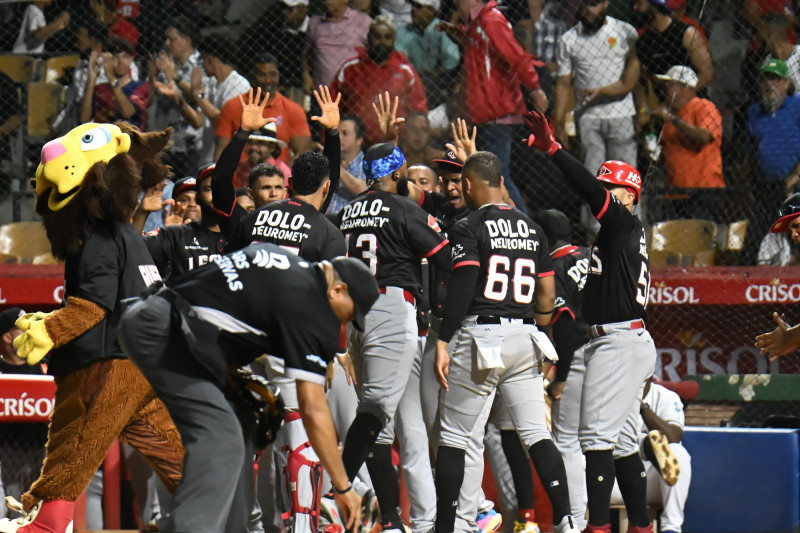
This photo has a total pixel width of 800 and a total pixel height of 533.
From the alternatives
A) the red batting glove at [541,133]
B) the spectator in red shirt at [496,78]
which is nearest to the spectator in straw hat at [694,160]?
the spectator in red shirt at [496,78]

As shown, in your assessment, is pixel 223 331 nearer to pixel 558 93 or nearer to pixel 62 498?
pixel 62 498

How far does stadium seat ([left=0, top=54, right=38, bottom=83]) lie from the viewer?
945 cm

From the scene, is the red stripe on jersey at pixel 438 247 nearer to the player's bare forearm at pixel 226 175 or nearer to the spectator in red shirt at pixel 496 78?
the player's bare forearm at pixel 226 175

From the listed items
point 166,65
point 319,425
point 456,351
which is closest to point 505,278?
point 456,351

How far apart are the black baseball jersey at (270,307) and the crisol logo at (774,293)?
5207mm

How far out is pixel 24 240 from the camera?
8.80 metres

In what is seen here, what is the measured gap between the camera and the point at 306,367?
12.7 ft

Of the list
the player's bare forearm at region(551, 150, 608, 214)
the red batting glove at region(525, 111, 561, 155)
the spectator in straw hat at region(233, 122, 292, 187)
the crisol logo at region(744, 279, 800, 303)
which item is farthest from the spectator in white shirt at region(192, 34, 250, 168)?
the crisol logo at region(744, 279, 800, 303)

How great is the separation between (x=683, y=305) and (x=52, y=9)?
5.54m

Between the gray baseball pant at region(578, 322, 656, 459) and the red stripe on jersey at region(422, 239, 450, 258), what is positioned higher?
the red stripe on jersey at region(422, 239, 450, 258)

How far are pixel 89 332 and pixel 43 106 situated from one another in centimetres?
Result: 518

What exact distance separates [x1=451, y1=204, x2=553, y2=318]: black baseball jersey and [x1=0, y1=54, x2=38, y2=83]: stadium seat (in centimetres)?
494

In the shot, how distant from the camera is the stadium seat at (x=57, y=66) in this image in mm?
9500

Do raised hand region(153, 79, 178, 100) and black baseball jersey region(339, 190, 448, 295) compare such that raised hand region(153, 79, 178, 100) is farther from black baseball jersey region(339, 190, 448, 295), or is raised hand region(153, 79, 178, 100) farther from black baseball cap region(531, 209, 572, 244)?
black baseball jersey region(339, 190, 448, 295)
